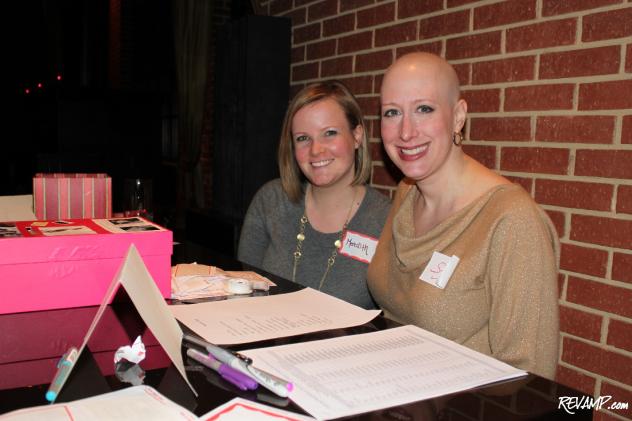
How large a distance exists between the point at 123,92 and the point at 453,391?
19.0 ft

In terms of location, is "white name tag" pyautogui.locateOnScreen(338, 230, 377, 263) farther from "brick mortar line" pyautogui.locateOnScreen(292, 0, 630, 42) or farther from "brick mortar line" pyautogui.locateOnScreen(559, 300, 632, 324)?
"brick mortar line" pyautogui.locateOnScreen(292, 0, 630, 42)

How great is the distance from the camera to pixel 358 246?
2.02 meters

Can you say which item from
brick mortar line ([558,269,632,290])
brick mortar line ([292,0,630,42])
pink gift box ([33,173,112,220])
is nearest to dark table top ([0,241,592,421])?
pink gift box ([33,173,112,220])

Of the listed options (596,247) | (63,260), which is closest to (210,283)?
(63,260)

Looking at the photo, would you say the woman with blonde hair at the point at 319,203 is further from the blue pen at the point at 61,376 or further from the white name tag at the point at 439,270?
the blue pen at the point at 61,376

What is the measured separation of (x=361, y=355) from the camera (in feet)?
2.97

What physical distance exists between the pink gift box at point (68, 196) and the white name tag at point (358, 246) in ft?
2.72

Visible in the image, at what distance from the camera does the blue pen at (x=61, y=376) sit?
71 centimetres

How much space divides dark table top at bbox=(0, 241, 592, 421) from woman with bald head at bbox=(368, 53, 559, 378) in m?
0.48

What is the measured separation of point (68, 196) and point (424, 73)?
1.07 m

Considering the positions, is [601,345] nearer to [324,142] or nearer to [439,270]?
[439,270]

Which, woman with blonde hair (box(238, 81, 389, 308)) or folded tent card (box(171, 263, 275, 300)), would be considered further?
woman with blonde hair (box(238, 81, 389, 308))

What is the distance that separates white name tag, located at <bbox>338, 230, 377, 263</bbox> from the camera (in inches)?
78.5

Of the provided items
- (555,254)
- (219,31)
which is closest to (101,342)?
(555,254)
